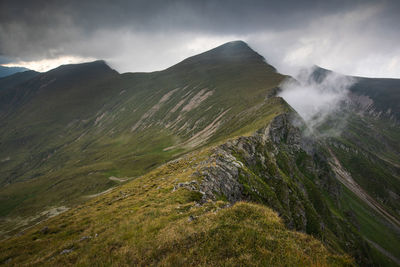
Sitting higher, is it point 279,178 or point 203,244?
point 203,244

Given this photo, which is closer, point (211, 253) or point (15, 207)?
point (211, 253)

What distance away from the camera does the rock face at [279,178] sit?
1204 inches

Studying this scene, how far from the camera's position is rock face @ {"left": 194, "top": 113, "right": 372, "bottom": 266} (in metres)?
30.6

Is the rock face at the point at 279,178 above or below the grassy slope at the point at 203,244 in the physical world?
below

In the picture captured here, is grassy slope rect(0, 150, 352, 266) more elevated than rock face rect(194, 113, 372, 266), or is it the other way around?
grassy slope rect(0, 150, 352, 266)

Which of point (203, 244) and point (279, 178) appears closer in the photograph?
point (203, 244)

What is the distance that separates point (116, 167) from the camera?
527ft

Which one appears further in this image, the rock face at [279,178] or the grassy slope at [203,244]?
the rock face at [279,178]

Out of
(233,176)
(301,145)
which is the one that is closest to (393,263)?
(301,145)

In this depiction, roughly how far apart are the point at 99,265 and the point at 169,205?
885 cm

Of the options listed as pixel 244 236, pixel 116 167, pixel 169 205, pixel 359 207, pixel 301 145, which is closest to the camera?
pixel 244 236

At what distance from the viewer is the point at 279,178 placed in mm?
56500

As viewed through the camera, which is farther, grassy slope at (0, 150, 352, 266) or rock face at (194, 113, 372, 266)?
rock face at (194, 113, 372, 266)

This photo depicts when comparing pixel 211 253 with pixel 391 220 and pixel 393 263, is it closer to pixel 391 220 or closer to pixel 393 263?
pixel 393 263
